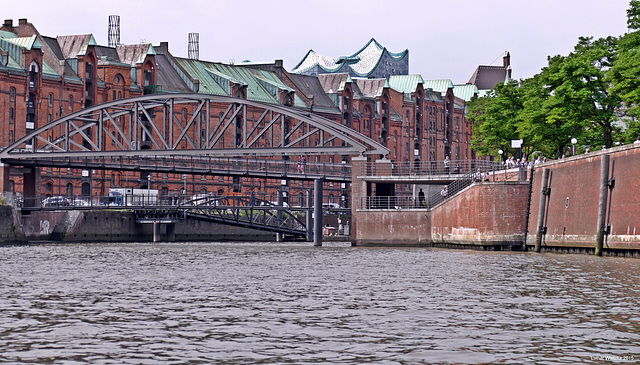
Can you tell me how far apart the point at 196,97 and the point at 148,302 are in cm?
4612

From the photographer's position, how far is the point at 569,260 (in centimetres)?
4300

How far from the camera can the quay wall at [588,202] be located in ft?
140

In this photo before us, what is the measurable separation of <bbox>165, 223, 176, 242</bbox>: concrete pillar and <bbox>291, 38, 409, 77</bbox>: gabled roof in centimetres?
7498

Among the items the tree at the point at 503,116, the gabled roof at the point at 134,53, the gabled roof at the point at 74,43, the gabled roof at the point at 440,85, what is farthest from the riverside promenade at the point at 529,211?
the gabled roof at the point at 440,85

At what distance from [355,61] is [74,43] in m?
72.7

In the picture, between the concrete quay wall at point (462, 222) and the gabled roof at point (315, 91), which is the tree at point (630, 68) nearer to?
the concrete quay wall at point (462, 222)

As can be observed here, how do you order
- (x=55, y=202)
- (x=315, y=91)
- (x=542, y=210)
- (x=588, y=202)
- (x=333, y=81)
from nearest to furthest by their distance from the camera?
(x=588, y=202), (x=542, y=210), (x=55, y=202), (x=315, y=91), (x=333, y=81)

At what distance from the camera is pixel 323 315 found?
2238cm

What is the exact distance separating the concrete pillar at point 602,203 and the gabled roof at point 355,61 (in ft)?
383

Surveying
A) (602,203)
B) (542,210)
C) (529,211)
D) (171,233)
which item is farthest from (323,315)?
(171,233)

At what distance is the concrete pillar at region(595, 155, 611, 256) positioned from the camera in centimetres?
4494

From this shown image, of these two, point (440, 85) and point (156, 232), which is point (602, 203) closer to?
point (156, 232)

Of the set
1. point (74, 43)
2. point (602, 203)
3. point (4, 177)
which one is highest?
point (74, 43)

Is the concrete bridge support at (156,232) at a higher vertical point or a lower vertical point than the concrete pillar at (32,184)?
lower
